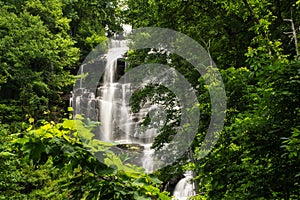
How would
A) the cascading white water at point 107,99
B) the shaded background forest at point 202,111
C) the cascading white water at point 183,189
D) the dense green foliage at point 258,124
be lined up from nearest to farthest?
the shaded background forest at point 202,111
the dense green foliage at point 258,124
the cascading white water at point 183,189
the cascading white water at point 107,99

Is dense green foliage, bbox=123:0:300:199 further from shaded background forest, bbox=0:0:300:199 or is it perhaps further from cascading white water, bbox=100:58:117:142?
cascading white water, bbox=100:58:117:142

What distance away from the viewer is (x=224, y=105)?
5785mm

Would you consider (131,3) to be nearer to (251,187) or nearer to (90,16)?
(251,187)

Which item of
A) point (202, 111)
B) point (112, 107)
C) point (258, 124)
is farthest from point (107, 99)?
point (258, 124)

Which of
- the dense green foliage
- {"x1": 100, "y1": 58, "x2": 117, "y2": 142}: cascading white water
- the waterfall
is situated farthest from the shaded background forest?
{"x1": 100, "y1": 58, "x2": 117, "y2": 142}: cascading white water

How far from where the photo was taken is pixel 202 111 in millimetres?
6867

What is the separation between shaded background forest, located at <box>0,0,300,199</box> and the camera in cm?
180

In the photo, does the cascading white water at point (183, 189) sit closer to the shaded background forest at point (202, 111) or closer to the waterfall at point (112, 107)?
the shaded background forest at point (202, 111)

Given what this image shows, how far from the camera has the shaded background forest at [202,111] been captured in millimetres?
1796

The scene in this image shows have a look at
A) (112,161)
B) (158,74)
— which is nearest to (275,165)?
(112,161)

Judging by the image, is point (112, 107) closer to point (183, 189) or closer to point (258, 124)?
point (183, 189)

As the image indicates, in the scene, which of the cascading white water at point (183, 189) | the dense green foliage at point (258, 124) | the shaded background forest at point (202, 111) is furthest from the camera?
the cascading white water at point (183, 189)

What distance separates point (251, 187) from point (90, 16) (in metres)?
25.4

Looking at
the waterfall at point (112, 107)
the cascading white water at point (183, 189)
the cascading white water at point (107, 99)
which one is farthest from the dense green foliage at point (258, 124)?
the cascading white water at point (107, 99)
